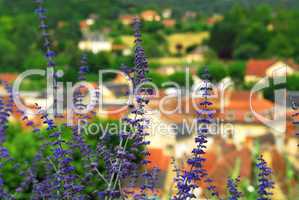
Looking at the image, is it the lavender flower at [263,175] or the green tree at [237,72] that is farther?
the green tree at [237,72]

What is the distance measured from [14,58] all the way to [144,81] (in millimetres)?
61018

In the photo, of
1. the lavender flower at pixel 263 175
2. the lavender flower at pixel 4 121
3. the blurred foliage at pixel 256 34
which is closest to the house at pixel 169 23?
the blurred foliage at pixel 256 34

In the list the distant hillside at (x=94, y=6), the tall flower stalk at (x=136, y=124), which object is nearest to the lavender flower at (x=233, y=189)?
the tall flower stalk at (x=136, y=124)

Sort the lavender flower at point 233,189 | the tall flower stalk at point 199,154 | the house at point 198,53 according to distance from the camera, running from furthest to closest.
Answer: the house at point 198,53
the lavender flower at point 233,189
the tall flower stalk at point 199,154

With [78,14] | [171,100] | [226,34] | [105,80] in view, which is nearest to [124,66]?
[171,100]

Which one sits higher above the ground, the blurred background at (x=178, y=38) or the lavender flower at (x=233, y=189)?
the blurred background at (x=178, y=38)

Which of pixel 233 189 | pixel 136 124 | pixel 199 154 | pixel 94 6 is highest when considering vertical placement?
pixel 94 6

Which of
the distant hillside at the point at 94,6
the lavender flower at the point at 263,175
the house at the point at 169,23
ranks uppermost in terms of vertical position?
the distant hillside at the point at 94,6

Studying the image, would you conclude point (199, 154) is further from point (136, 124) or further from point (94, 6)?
point (94, 6)

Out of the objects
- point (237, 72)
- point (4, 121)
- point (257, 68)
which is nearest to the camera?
point (4, 121)

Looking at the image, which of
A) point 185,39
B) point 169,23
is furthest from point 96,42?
point 169,23

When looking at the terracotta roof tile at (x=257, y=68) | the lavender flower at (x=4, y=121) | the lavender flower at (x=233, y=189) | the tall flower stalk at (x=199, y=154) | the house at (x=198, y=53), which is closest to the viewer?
the tall flower stalk at (x=199, y=154)

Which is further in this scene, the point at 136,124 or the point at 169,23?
the point at 169,23

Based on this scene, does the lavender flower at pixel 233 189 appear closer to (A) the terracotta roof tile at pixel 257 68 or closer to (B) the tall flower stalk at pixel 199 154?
(B) the tall flower stalk at pixel 199 154
